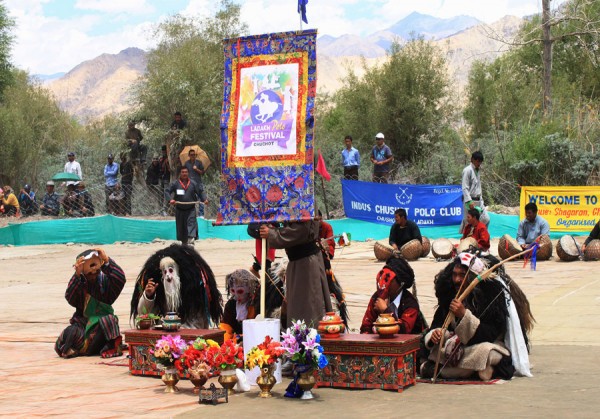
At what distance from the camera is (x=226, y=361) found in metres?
7.46

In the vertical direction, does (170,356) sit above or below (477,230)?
below

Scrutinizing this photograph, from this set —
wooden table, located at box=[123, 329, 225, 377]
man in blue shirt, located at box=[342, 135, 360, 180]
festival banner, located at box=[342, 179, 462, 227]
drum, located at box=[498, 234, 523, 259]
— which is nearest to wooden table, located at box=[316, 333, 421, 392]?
wooden table, located at box=[123, 329, 225, 377]

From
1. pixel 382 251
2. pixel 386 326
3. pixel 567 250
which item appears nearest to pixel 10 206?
pixel 382 251

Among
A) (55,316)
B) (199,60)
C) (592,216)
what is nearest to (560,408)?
(55,316)

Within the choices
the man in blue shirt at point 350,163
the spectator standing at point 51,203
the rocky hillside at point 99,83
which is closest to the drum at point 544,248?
the man in blue shirt at point 350,163

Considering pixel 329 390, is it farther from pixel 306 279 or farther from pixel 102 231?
pixel 102 231

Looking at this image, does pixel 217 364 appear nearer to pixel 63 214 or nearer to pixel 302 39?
pixel 302 39

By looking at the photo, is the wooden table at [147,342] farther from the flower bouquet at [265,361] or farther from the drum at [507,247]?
the drum at [507,247]

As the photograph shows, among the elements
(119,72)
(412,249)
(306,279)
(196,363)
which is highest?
(119,72)

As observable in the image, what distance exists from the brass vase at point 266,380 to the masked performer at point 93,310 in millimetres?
2560

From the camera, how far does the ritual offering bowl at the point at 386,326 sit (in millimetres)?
7648

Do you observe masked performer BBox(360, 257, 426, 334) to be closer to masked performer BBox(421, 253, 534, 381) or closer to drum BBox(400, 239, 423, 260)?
masked performer BBox(421, 253, 534, 381)

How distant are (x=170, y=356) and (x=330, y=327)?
50.7 inches

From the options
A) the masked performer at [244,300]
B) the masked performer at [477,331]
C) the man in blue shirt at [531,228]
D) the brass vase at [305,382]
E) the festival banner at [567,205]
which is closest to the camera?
the brass vase at [305,382]
